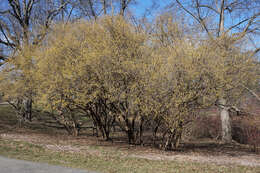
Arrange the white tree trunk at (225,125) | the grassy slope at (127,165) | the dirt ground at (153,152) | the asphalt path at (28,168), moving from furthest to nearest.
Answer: the white tree trunk at (225,125)
the dirt ground at (153,152)
the grassy slope at (127,165)
the asphalt path at (28,168)

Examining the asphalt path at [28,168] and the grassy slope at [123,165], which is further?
the grassy slope at [123,165]

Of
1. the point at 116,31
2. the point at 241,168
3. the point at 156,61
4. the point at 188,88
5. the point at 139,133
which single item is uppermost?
the point at 116,31

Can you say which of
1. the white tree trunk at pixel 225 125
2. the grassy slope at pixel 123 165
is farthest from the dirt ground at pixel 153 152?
the white tree trunk at pixel 225 125

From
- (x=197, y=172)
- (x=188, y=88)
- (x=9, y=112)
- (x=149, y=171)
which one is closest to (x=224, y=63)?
(x=188, y=88)

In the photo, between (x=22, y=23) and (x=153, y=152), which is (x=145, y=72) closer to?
(x=153, y=152)

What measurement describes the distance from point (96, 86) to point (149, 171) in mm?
4316

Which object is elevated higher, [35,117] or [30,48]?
[30,48]

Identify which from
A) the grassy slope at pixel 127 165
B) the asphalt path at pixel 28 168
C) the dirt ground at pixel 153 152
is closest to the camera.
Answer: the asphalt path at pixel 28 168

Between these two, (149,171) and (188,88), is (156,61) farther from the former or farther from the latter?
(149,171)

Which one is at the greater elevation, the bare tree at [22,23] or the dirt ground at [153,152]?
the bare tree at [22,23]

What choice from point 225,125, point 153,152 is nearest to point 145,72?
point 153,152

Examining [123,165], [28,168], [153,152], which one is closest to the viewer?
[28,168]

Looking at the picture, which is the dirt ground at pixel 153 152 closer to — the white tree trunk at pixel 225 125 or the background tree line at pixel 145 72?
the background tree line at pixel 145 72

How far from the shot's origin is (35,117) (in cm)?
2214
